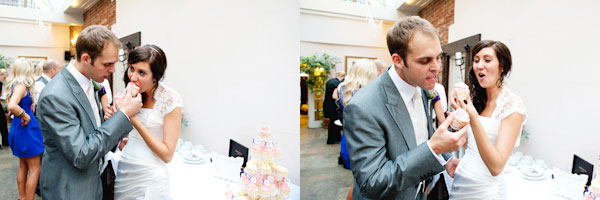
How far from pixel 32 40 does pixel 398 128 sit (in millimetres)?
6925

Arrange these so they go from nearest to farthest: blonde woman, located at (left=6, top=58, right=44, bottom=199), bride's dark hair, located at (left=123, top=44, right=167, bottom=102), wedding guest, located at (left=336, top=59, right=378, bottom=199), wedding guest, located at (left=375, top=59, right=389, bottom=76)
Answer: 1. bride's dark hair, located at (left=123, top=44, right=167, bottom=102)
2. wedding guest, located at (left=375, top=59, right=389, bottom=76)
3. wedding guest, located at (left=336, top=59, right=378, bottom=199)
4. blonde woman, located at (left=6, top=58, right=44, bottom=199)

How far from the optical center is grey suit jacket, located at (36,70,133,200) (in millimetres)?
1180

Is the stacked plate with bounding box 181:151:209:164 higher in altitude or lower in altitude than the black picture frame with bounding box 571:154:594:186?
lower

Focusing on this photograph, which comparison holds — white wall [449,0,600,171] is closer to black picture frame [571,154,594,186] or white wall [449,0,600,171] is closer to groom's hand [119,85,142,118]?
black picture frame [571,154,594,186]

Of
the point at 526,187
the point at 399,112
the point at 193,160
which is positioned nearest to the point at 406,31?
the point at 399,112

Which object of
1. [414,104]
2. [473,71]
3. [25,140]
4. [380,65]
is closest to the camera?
[414,104]

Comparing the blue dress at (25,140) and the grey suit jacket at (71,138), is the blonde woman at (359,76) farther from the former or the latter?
the blue dress at (25,140)

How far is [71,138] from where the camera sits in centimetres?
117

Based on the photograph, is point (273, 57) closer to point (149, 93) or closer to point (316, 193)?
point (149, 93)

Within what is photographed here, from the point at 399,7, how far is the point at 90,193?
2.38 m

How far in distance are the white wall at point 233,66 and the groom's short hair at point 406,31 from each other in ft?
4.47

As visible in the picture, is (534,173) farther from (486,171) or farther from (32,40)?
(32,40)

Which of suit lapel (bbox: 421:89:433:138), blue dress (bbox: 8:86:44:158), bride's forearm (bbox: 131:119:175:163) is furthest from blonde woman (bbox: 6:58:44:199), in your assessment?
suit lapel (bbox: 421:89:433:138)

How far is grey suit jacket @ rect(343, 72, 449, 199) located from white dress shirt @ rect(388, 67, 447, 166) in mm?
24
